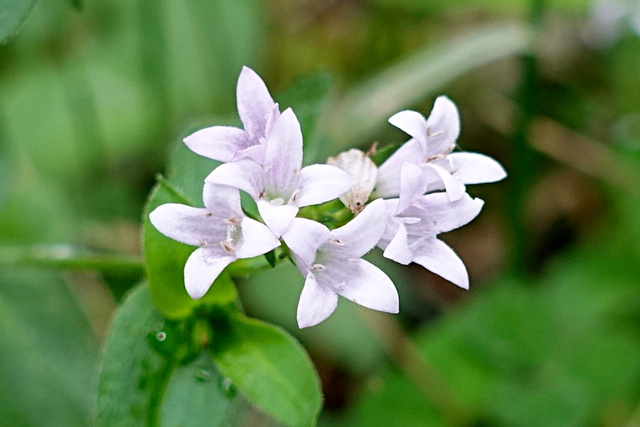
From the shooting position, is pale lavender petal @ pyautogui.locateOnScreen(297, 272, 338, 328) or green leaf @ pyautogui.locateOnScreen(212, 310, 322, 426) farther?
green leaf @ pyautogui.locateOnScreen(212, 310, 322, 426)

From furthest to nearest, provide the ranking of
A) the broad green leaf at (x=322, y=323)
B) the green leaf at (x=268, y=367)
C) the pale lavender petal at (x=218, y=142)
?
the broad green leaf at (x=322, y=323) < the green leaf at (x=268, y=367) < the pale lavender petal at (x=218, y=142)

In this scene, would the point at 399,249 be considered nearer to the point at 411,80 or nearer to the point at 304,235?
the point at 304,235

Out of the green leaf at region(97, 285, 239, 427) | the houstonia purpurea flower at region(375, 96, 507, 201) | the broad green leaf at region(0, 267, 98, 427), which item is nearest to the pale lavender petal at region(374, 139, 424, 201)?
the houstonia purpurea flower at region(375, 96, 507, 201)

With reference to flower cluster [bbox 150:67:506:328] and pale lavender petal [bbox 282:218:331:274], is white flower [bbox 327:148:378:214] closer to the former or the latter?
flower cluster [bbox 150:67:506:328]

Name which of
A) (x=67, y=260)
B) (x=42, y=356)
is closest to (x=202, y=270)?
(x=67, y=260)

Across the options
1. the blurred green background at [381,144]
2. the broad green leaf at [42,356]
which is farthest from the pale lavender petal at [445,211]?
the broad green leaf at [42,356]

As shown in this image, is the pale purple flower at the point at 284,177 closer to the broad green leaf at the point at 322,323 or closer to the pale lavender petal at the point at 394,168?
the pale lavender petal at the point at 394,168
